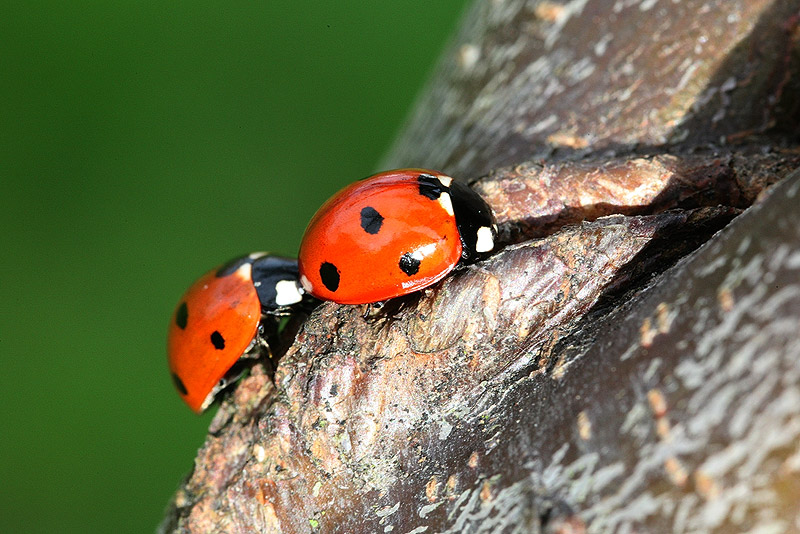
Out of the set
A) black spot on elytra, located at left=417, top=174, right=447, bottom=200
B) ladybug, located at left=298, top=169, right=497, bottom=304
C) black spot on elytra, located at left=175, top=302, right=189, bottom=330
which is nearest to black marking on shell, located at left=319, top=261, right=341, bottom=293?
ladybug, located at left=298, top=169, right=497, bottom=304

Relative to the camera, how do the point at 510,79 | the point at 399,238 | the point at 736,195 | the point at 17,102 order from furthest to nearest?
the point at 17,102
the point at 510,79
the point at 399,238
the point at 736,195

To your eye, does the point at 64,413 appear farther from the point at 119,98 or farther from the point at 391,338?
the point at 391,338

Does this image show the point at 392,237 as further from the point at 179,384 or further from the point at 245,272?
the point at 179,384

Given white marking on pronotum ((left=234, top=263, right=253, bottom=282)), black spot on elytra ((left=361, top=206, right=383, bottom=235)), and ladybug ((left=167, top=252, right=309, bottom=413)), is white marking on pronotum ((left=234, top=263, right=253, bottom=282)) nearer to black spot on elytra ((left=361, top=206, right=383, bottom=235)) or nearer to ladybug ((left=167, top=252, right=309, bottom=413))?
ladybug ((left=167, top=252, right=309, bottom=413))

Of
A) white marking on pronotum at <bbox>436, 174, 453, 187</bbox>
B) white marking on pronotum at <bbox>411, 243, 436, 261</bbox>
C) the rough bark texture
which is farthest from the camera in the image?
white marking on pronotum at <bbox>436, 174, 453, 187</bbox>

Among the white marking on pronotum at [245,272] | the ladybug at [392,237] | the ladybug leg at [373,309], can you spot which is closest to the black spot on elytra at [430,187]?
the ladybug at [392,237]

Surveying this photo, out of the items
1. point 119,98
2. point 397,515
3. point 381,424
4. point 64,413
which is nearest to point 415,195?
point 381,424
